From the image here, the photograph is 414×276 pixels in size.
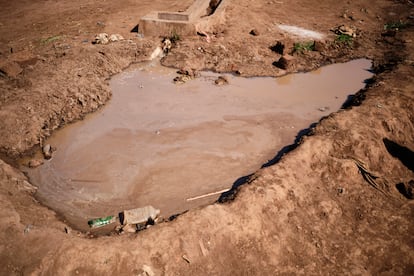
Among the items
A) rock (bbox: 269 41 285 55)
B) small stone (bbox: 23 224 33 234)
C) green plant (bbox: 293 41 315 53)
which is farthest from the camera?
green plant (bbox: 293 41 315 53)

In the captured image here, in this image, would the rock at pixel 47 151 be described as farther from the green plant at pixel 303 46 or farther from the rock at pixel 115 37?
the green plant at pixel 303 46

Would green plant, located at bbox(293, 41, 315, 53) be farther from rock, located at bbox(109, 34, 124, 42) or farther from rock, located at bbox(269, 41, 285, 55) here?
rock, located at bbox(109, 34, 124, 42)

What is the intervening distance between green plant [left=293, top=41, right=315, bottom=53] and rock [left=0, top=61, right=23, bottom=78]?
7.22 meters

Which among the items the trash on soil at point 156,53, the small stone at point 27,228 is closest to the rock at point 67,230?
the small stone at point 27,228

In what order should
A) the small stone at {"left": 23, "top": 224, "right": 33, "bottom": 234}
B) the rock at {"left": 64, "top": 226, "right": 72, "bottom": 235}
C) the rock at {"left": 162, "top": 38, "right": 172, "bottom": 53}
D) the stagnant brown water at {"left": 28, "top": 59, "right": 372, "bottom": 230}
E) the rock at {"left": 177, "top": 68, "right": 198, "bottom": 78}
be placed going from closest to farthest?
the small stone at {"left": 23, "top": 224, "right": 33, "bottom": 234}
the rock at {"left": 64, "top": 226, "right": 72, "bottom": 235}
the stagnant brown water at {"left": 28, "top": 59, "right": 372, "bottom": 230}
the rock at {"left": 177, "top": 68, "right": 198, "bottom": 78}
the rock at {"left": 162, "top": 38, "right": 172, "bottom": 53}

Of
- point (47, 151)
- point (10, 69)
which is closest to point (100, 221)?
point (47, 151)

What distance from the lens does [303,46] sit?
27.5 feet

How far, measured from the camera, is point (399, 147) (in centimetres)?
502

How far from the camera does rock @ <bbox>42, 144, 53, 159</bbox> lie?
514 cm

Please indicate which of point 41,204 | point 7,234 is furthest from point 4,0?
point 7,234

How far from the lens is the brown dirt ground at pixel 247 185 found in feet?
11.0

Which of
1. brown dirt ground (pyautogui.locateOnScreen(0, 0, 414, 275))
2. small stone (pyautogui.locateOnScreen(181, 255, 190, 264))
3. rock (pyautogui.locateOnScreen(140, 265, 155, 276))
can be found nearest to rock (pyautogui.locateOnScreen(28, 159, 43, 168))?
brown dirt ground (pyautogui.locateOnScreen(0, 0, 414, 275))

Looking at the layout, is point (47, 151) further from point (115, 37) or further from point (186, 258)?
point (115, 37)

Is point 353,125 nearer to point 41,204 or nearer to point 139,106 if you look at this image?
point 139,106
